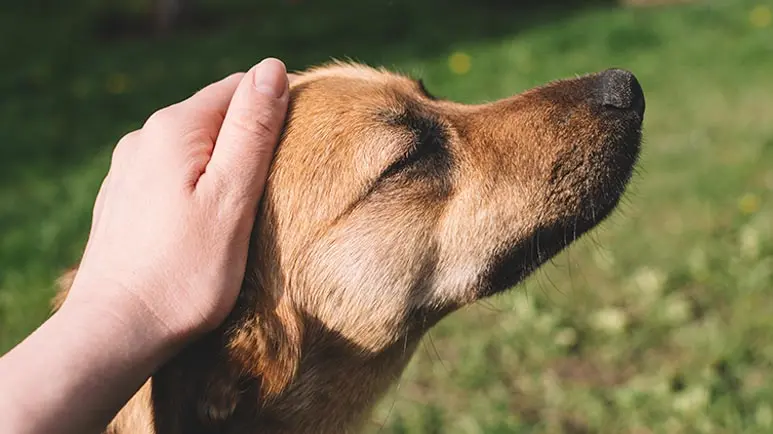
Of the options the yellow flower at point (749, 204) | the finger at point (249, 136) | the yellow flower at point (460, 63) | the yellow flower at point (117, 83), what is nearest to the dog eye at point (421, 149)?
the finger at point (249, 136)

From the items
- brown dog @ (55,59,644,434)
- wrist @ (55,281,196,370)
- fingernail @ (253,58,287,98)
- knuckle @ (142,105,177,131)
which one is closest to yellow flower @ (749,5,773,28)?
brown dog @ (55,59,644,434)

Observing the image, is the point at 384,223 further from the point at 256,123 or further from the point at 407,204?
the point at 256,123

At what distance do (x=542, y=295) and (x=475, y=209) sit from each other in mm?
2261

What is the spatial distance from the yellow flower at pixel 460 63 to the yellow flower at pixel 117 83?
3698 millimetres

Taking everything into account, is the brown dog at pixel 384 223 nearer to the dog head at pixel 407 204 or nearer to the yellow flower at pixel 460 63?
the dog head at pixel 407 204

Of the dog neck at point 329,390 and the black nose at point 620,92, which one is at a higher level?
the black nose at point 620,92

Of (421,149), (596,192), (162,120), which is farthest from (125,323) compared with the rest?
(596,192)

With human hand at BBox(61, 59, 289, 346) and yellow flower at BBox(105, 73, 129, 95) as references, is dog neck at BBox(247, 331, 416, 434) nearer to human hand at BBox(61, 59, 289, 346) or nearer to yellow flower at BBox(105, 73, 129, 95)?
human hand at BBox(61, 59, 289, 346)

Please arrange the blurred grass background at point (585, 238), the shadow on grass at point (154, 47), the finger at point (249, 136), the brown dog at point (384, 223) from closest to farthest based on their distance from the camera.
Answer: the finger at point (249, 136) → the brown dog at point (384, 223) → the blurred grass background at point (585, 238) → the shadow on grass at point (154, 47)

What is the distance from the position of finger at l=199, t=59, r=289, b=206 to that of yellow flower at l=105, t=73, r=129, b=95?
320 inches

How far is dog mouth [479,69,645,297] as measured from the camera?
299cm

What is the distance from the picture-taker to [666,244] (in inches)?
219

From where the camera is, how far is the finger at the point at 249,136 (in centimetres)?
237

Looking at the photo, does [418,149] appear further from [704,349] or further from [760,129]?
[760,129]
